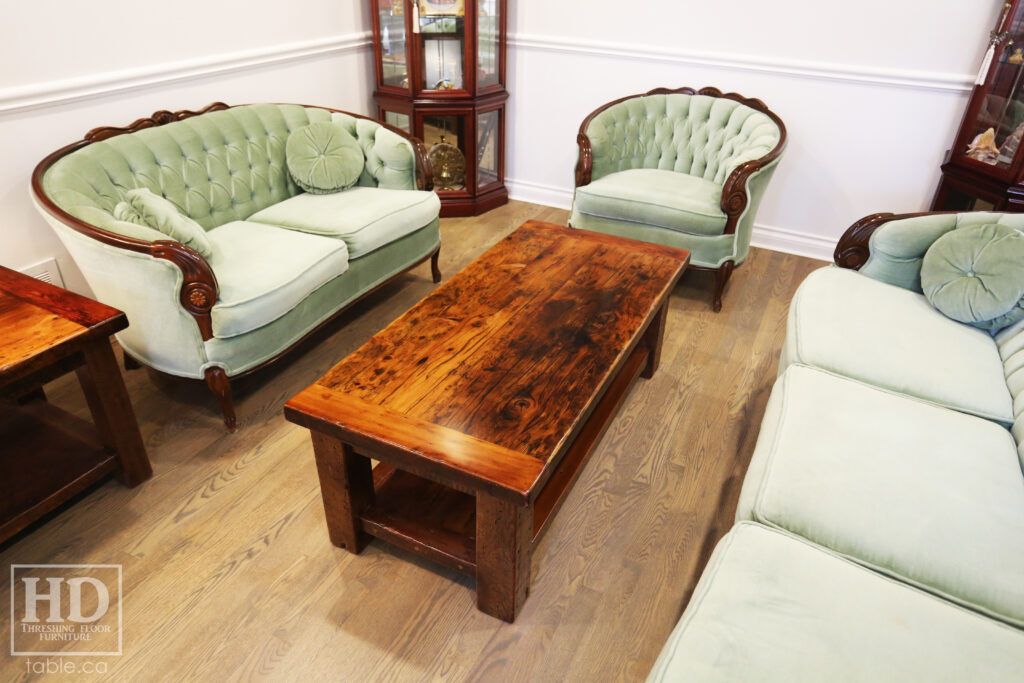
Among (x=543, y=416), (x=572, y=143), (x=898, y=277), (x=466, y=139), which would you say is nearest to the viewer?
(x=543, y=416)

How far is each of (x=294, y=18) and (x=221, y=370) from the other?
1.98 metres

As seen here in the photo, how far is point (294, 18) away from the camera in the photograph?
314cm

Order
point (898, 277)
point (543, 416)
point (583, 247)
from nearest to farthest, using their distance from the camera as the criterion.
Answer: point (543, 416), point (898, 277), point (583, 247)

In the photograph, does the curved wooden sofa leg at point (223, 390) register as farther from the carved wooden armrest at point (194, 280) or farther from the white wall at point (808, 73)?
the white wall at point (808, 73)

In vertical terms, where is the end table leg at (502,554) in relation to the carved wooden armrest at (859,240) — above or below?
below

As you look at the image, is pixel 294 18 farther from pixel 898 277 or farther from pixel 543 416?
pixel 898 277

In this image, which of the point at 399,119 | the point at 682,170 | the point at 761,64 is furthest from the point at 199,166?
the point at 761,64

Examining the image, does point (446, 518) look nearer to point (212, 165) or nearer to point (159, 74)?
point (212, 165)

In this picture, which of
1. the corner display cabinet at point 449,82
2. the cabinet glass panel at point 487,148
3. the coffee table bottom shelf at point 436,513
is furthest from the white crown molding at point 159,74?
the coffee table bottom shelf at point 436,513

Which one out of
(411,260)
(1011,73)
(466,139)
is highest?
(1011,73)

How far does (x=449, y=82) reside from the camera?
353 cm

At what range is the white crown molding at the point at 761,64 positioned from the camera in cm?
298

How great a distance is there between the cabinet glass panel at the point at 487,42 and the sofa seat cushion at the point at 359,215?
3.71 ft

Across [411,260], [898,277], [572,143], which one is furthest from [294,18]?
[898,277]
